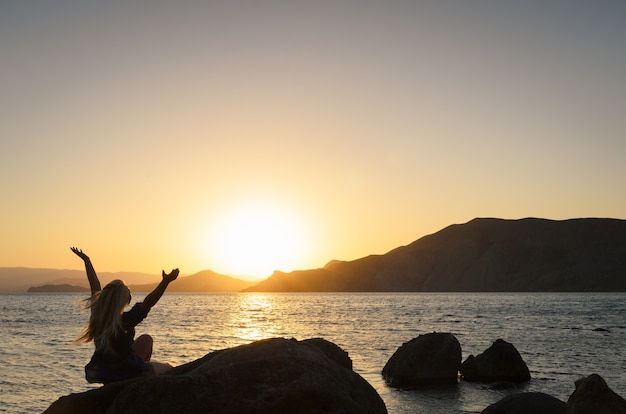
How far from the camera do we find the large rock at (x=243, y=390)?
23.2ft

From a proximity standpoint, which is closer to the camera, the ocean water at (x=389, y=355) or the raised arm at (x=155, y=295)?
the raised arm at (x=155, y=295)

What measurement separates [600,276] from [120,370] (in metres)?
209

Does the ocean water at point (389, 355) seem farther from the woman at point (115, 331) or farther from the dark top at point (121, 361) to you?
the dark top at point (121, 361)

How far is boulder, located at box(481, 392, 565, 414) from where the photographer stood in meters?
14.9

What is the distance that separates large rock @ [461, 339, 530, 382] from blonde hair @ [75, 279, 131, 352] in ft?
68.3

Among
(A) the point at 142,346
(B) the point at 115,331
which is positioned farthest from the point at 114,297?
(A) the point at 142,346

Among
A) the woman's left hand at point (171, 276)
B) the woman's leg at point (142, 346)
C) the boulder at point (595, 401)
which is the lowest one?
the boulder at point (595, 401)

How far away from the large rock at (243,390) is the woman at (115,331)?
0.82 ft

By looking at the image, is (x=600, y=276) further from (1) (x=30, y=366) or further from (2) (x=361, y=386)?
(2) (x=361, y=386)

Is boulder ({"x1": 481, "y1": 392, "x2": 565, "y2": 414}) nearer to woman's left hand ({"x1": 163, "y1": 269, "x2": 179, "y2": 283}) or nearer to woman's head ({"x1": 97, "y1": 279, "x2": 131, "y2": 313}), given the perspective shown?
woman's left hand ({"x1": 163, "y1": 269, "x2": 179, "y2": 283})

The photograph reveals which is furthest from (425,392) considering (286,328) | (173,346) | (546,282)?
(546,282)

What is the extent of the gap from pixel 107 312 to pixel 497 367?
21.6 meters

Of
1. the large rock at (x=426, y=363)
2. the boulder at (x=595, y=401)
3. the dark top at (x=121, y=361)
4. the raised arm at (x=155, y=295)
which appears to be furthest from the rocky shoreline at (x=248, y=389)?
the large rock at (x=426, y=363)

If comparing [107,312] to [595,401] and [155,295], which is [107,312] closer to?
[155,295]
